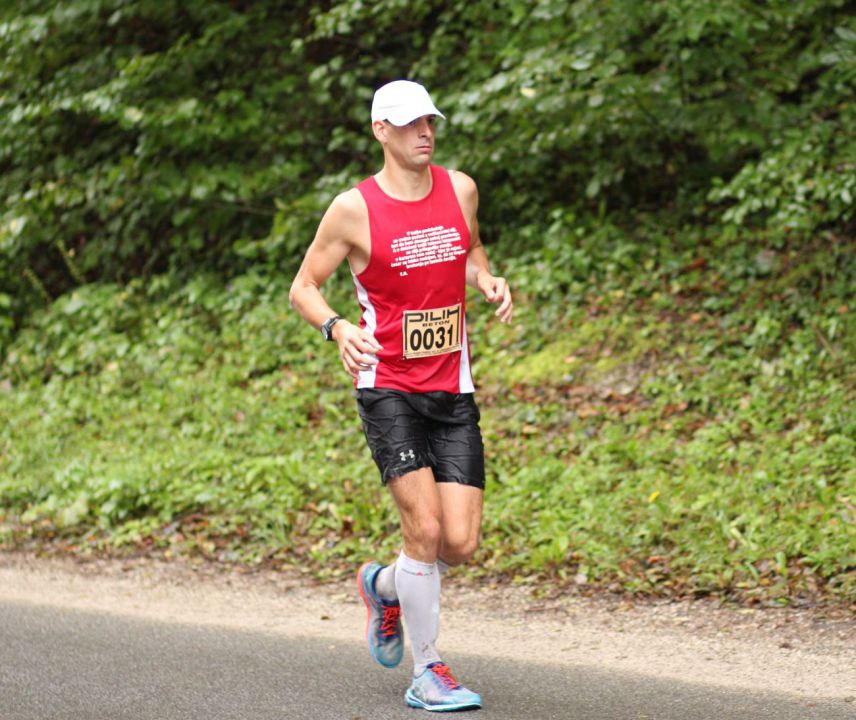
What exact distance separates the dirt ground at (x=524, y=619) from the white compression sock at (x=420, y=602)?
887mm

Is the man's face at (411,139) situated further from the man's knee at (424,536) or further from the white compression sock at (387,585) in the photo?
the white compression sock at (387,585)

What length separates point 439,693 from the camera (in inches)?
183

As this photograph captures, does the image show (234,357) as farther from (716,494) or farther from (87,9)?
(716,494)

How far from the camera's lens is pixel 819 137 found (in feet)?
29.4

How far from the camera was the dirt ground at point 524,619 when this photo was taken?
5155 mm

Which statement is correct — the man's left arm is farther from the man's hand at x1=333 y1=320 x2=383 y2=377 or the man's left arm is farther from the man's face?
the man's hand at x1=333 y1=320 x2=383 y2=377

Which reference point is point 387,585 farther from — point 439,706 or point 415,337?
point 415,337

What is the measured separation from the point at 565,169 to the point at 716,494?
5.25m

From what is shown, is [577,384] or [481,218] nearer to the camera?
Result: [577,384]

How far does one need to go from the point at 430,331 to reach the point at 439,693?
1405 millimetres

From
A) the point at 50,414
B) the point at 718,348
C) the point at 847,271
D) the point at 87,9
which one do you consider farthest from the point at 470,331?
the point at 87,9

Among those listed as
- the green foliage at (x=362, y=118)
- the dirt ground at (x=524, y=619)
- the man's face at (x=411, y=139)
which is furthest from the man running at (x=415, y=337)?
the green foliage at (x=362, y=118)

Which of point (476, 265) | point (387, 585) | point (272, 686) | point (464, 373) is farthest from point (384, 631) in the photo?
point (476, 265)

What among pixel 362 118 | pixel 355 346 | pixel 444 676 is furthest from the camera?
pixel 362 118
